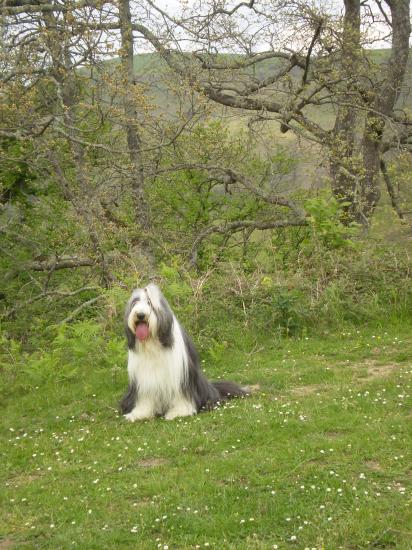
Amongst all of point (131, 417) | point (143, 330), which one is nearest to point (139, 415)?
point (131, 417)

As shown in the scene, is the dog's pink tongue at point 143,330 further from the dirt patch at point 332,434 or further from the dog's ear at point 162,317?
the dirt patch at point 332,434

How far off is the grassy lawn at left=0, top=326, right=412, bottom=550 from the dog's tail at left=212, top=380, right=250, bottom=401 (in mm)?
282

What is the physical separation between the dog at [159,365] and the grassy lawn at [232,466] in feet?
0.79

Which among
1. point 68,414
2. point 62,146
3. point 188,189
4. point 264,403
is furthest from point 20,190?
point 264,403

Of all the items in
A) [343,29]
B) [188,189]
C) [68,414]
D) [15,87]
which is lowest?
[68,414]

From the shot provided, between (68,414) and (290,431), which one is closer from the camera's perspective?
(290,431)

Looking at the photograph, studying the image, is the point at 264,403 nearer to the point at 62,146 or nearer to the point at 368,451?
the point at 368,451

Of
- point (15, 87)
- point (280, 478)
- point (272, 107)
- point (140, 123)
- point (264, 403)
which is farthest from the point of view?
point (272, 107)

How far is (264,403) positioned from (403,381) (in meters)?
1.61

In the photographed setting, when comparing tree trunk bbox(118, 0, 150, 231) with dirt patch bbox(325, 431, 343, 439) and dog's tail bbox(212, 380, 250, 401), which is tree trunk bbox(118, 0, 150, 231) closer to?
dog's tail bbox(212, 380, 250, 401)

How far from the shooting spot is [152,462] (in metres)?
5.88

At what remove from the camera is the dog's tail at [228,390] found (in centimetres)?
751

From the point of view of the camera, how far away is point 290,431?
612 centimetres

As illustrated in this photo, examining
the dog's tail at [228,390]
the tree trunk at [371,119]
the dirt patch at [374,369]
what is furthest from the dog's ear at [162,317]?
the tree trunk at [371,119]
